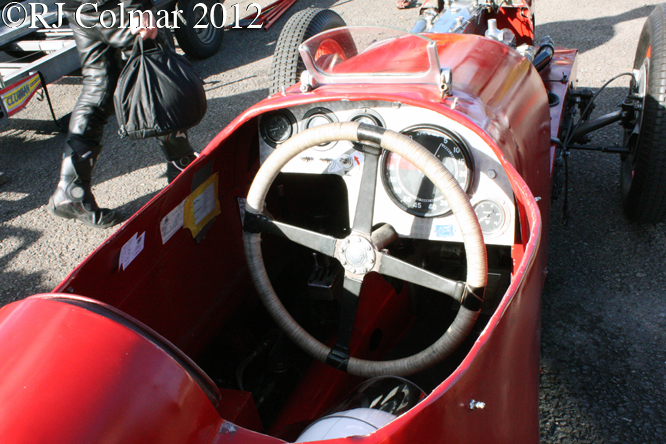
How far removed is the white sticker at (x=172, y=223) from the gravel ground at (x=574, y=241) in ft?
4.84

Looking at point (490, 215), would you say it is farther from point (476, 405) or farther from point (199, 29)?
point (199, 29)

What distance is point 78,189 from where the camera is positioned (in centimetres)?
304

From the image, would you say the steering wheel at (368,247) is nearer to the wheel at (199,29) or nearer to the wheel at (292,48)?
the wheel at (292,48)

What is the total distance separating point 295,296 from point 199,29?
15.0ft

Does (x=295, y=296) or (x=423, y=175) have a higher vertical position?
(x=423, y=175)

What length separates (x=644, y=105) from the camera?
7.97 feet

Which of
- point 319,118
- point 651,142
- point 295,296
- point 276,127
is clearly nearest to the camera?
point 319,118

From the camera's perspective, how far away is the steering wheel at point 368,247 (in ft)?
4.13

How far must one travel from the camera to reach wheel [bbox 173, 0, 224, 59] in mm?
5305

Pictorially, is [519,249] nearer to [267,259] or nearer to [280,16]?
[267,259]

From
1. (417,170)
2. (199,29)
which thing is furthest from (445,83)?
(199,29)

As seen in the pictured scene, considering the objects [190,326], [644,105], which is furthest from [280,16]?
[190,326]

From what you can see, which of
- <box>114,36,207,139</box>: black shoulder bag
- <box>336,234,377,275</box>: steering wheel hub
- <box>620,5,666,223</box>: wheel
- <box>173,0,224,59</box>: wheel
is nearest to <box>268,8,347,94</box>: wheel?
<box>114,36,207,139</box>: black shoulder bag

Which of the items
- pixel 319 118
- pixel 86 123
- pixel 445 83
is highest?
pixel 445 83
